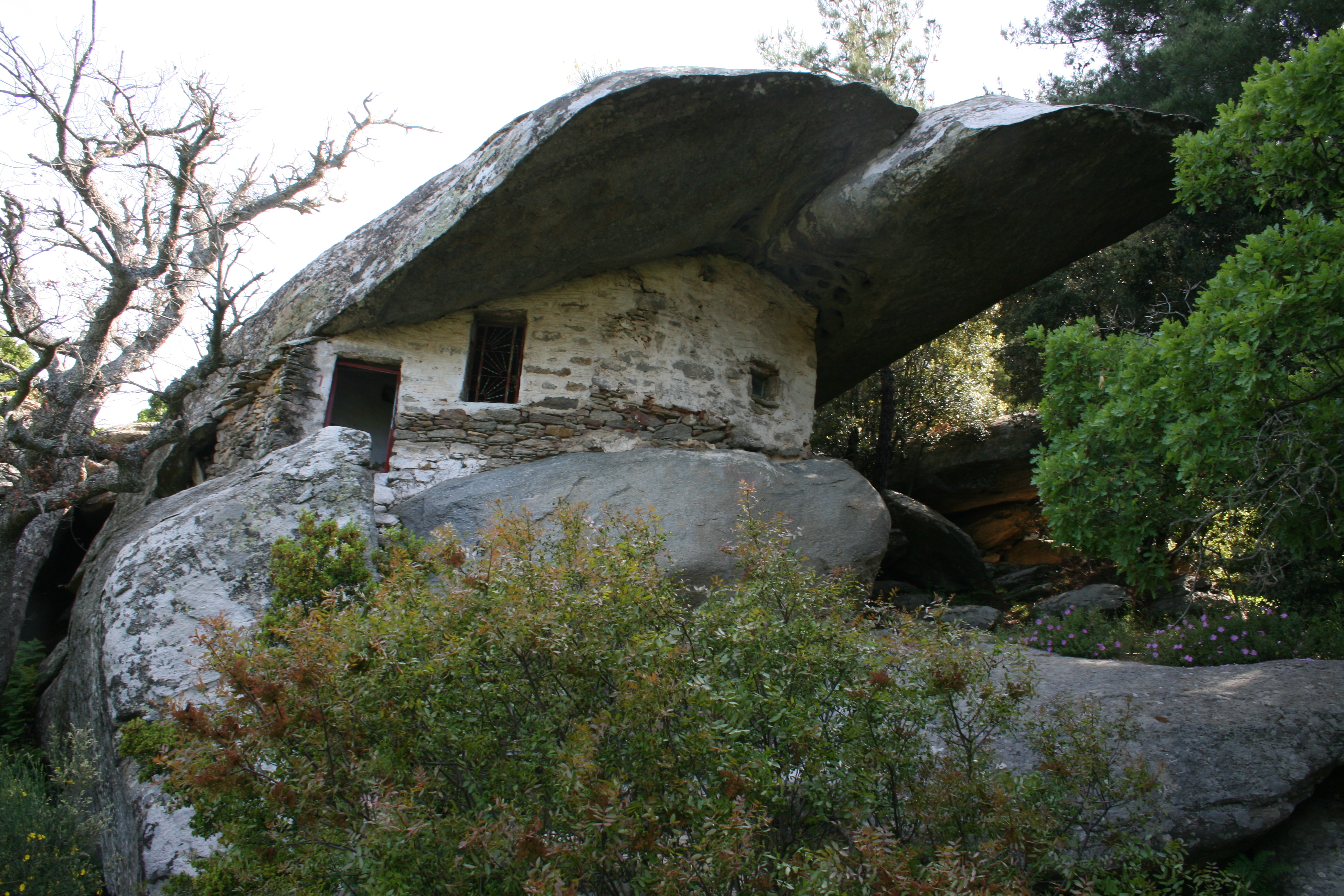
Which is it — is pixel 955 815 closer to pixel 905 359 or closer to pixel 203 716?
pixel 203 716

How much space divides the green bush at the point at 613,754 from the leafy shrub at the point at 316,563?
6.51 feet

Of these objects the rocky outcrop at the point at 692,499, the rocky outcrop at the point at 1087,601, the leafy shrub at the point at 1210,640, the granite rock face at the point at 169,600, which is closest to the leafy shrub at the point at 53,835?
the granite rock face at the point at 169,600

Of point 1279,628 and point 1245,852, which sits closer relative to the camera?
point 1245,852

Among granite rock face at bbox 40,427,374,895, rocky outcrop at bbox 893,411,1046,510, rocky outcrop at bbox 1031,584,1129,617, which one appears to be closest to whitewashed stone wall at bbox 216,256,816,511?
granite rock face at bbox 40,427,374,895

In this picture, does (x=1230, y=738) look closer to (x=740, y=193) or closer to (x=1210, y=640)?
(x=1210, y=640)

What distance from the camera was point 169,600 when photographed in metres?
5.10

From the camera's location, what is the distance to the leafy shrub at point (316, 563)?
5121 millimetres

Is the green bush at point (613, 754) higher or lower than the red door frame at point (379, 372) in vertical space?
lower

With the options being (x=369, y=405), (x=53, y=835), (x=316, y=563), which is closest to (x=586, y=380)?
(x=316, y=563)

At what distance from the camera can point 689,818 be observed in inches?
95.1

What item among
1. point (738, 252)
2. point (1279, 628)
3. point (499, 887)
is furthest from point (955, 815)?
point (738, 252)

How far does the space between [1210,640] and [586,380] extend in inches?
236

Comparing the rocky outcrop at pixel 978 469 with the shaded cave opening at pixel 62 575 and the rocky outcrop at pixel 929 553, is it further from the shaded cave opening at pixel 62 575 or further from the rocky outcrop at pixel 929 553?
the shaded cave opening at pixel 62 575

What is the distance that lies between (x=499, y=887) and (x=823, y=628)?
139 centimetres
